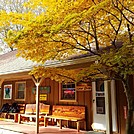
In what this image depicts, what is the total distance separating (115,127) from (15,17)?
4408 mm

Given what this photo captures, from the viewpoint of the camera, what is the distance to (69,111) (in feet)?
28.2

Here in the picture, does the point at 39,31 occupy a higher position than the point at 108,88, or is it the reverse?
the point at 39,31

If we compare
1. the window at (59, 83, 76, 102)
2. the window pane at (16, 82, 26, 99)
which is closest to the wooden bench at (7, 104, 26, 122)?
the window pane at (16, 82, 26, 99)

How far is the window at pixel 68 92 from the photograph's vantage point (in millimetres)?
8721

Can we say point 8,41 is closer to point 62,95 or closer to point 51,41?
point 51,41

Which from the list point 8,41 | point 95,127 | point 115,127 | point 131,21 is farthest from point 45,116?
point 131,21

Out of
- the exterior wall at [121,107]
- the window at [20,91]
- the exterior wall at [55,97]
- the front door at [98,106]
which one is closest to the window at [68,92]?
the exterior wall at [55,97]

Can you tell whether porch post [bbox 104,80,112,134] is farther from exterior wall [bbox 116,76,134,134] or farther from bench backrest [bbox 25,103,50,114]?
bench backrest [bbox 25,103,50,114]

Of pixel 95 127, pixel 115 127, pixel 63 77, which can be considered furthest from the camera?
pixel 95 127

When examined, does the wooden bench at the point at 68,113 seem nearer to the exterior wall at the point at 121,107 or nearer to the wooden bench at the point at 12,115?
the exterior wall at the point at 121,107

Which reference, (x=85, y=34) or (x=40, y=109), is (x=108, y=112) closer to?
(x=85, y=34)

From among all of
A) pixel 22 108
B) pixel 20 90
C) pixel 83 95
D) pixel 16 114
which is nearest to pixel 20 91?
pixel 20 90

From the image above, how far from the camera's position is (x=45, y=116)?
8.84 metres

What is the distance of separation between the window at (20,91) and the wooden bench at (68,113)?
2613 millimetres
